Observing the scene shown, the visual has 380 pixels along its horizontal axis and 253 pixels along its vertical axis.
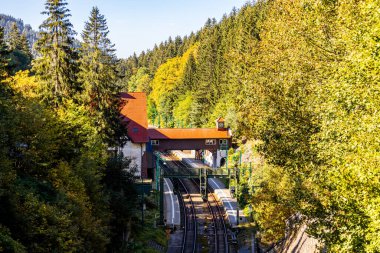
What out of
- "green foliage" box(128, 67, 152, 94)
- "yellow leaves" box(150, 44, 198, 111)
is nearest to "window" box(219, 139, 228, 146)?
"yellow leaves" box(150, 44, 198, 111)

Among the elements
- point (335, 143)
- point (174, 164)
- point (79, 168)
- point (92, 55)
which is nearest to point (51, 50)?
point (92, 55)

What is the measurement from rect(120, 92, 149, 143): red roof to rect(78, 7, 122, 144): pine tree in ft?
50.2

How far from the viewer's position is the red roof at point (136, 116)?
51.7 m

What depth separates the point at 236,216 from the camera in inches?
1747

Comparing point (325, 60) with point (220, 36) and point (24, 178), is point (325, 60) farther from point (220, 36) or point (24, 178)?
point (220, 36)

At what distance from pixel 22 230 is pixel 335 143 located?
12554 mm

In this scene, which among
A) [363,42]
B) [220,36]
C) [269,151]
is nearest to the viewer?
[363,42]

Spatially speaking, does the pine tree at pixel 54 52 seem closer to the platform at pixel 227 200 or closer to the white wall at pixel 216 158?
the platform at pixel 227 200

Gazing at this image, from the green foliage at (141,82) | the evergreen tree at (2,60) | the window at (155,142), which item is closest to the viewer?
the evergreen tree at (2,60)

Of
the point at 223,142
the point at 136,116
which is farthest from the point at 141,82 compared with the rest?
the point at 136,116

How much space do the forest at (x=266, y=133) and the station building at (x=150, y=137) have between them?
1410cm

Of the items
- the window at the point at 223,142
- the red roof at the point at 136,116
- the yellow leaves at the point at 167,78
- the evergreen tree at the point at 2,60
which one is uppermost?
the yellow leaves at the point at 167,78

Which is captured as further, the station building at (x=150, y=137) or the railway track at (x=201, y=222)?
the station building at (x=150, y=137)

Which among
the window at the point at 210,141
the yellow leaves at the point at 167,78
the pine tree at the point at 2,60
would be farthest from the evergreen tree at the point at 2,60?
the yellow leaves at the point at 167,78
